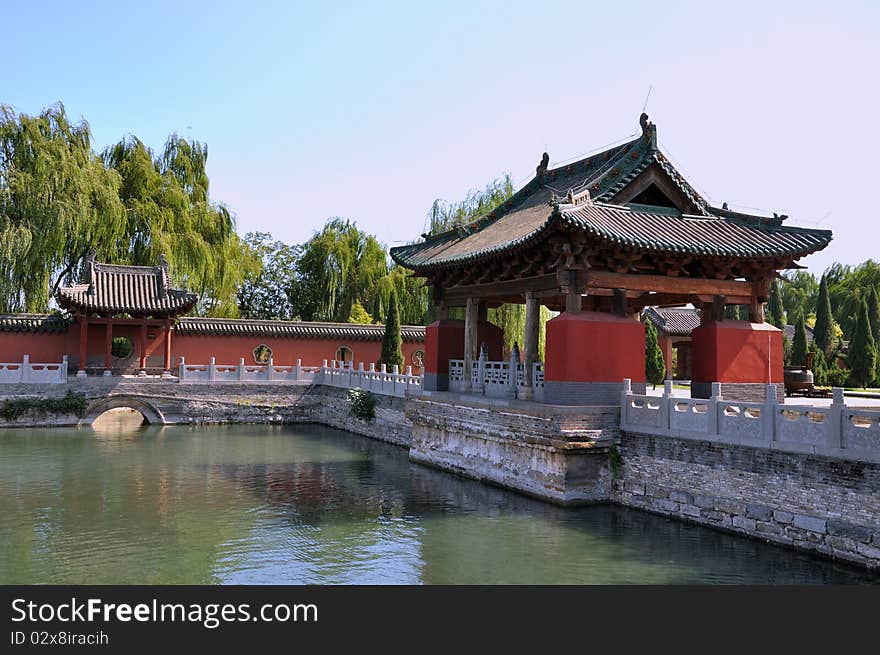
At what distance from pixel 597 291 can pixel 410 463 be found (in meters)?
6.24

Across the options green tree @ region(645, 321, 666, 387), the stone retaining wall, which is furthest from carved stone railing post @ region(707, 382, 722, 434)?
green tree @ region(645, 321, 666, 387)

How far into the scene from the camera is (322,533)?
10.2 meters

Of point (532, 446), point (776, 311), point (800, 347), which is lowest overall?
point (532, 446)

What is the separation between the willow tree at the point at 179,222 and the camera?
25688mm

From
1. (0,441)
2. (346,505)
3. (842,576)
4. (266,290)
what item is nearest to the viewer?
(842,576)

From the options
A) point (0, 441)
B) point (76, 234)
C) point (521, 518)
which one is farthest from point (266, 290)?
point (521, 518)

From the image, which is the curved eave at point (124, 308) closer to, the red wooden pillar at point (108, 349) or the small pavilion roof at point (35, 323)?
the red wooden pillar at point (108, 349)

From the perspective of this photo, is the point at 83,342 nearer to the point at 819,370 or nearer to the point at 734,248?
the point at 734,248

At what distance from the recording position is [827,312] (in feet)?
121

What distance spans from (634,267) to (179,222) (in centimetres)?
1921

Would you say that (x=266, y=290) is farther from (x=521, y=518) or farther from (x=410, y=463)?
(x=521, y=518)

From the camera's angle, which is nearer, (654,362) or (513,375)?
(513,375)

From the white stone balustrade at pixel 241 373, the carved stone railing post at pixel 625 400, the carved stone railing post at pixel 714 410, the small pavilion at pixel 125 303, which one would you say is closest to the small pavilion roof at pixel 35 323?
the small pavilion at pixel 125 303

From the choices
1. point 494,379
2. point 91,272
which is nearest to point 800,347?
point 494,379
